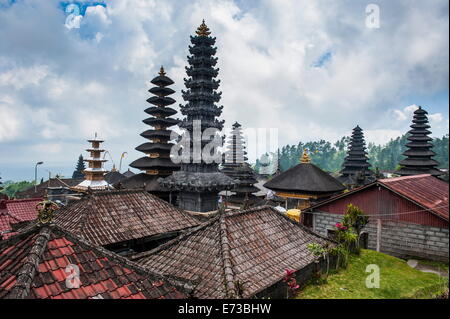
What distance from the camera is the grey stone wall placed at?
24.6 feet

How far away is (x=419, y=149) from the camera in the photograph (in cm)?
3503

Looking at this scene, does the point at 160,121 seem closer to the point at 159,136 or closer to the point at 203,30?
the point at 159,136

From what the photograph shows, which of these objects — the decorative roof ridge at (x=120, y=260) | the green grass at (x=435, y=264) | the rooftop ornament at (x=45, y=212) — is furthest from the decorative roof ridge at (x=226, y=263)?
the green grass at (x=435, y=264)

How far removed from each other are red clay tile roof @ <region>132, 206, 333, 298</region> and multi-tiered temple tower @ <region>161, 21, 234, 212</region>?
1125cm

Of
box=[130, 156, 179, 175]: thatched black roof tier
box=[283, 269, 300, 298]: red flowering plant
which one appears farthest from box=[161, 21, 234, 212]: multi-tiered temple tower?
box=[283, 269, 300, 298]: red flowering plant

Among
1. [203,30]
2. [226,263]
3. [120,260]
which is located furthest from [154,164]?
[120,260]

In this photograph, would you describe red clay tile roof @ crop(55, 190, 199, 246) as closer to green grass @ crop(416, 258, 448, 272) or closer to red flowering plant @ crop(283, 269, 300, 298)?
red flowering plant @ crop(283, 269, 300, 298)

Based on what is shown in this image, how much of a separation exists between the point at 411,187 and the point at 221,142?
18.5 meters

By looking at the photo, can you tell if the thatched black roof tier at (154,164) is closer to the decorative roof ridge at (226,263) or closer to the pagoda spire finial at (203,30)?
the pagoda spire finial at (203,30)

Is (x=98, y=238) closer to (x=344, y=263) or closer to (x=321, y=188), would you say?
(x=344, y=263)

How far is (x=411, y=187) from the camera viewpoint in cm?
864

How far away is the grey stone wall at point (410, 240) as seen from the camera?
751 centimetres

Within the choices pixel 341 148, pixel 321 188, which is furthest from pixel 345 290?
pixel 341 148

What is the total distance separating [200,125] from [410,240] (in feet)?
59.3
